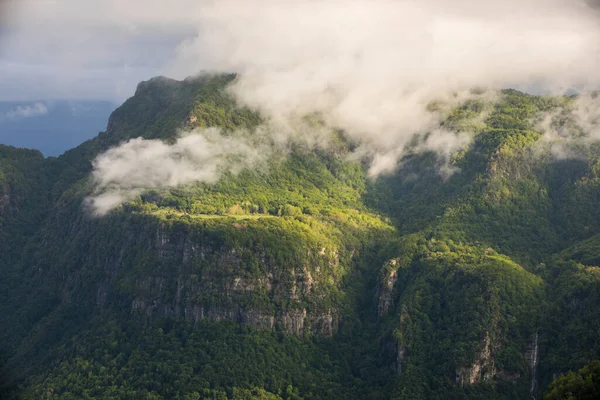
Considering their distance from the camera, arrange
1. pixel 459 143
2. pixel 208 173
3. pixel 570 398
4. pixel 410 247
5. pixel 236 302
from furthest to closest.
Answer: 1. pixel 459 143
2. pixel 208 173
3. pixel 410 247
4. pixel 236 302
5. pixel 570 398

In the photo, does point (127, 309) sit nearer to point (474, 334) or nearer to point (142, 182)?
point (142, 182)

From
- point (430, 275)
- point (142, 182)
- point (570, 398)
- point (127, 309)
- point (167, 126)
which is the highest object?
point (167, 126)

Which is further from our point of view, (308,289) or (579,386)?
(308,289)

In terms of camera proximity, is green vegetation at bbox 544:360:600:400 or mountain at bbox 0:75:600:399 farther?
mountain at bbox 0:75:600:399

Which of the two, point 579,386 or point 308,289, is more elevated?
point 308,289

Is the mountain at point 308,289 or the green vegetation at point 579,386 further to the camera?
the mountain at point 308,289

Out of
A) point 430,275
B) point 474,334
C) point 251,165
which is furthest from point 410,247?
point 251,165

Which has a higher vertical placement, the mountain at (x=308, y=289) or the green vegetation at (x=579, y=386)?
the mountain at (x=308, y=289)

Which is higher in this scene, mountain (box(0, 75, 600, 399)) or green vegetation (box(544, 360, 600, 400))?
mountain (box(0, 75, 600, 399))
